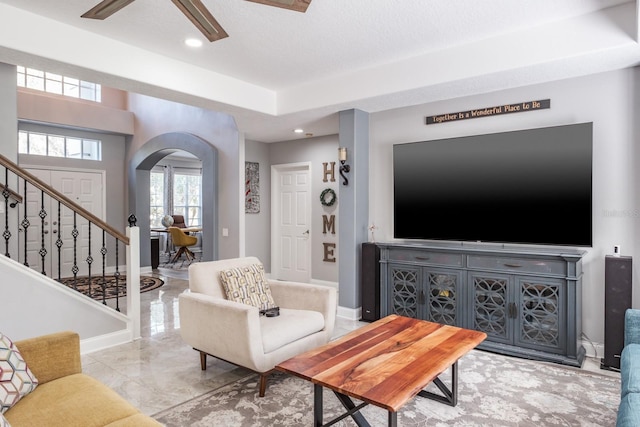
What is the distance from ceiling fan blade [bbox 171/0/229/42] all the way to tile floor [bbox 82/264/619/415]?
2.40m

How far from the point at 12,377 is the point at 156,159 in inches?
255

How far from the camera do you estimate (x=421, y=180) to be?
431 cm

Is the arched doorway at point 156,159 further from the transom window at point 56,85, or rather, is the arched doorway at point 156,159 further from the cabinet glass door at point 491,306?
the cabinet glass door at point 491,306

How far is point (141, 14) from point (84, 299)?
95.5 inches

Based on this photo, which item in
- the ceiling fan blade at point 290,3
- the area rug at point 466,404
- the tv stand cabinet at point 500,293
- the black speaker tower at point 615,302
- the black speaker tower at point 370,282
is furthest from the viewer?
the black speaker tower at point 370,282

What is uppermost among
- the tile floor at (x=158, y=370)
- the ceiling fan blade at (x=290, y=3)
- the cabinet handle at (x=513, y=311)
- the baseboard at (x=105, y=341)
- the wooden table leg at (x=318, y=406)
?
the ceiling fan blade at (x=290, y=3)

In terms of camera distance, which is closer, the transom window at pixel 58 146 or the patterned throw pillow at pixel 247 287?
the patterned throw pillow at pixel 247 287

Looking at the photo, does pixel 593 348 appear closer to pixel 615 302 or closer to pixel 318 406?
pixel 615 302

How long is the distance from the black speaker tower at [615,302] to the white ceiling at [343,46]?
1.60m

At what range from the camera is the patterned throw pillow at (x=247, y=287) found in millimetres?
3213

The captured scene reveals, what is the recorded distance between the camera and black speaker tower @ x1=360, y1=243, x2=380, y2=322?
4496 mm

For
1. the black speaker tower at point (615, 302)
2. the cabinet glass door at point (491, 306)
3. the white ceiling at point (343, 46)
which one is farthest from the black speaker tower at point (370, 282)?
the black speaker tower at point (615, 302)

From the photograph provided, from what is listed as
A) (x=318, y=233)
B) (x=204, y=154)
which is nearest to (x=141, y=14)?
(x=204, y=154)

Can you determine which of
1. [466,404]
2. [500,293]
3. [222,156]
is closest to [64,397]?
[466,404]
